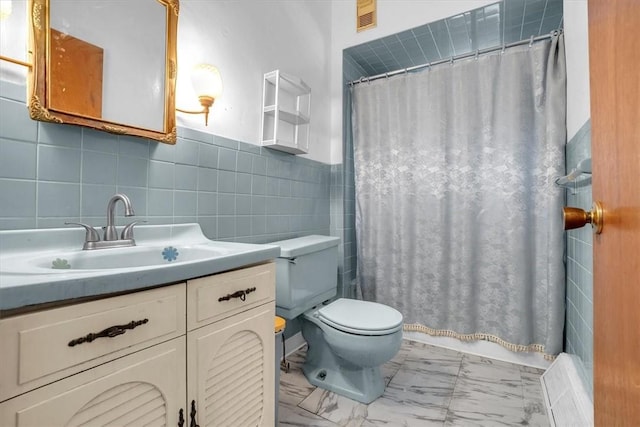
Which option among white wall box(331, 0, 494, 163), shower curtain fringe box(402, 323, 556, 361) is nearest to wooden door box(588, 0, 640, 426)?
shower curtain fringe box(402, 323, 556, 361)

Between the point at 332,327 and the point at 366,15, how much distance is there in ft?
6.95

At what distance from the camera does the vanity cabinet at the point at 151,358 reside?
510 millimetres

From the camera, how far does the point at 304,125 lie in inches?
79.1

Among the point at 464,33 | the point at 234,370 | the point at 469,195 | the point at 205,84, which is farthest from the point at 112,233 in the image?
the point at 464,33

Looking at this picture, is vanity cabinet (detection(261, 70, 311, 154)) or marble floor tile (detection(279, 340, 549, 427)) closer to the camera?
marble floor tile (detection(279, 340, 549, 427))

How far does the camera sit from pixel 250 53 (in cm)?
162

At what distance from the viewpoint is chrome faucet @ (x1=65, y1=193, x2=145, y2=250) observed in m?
0.94

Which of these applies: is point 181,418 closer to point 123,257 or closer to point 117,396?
point 117,396

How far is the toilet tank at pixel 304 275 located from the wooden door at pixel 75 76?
924mm

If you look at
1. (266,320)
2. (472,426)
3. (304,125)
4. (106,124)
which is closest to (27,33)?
(106,124)

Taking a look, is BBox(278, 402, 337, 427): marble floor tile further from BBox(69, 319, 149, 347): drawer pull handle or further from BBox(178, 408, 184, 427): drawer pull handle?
BBox(69, 319, 149, 347): drawer pull handle

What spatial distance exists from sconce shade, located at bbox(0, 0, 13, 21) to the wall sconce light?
545 millimetres

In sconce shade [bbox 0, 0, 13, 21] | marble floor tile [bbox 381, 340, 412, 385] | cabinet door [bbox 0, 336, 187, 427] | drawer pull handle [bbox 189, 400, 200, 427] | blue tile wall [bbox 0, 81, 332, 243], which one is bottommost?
marble floor tile [bbox 381, 340, 412, 385]

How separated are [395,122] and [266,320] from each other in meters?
1.72
